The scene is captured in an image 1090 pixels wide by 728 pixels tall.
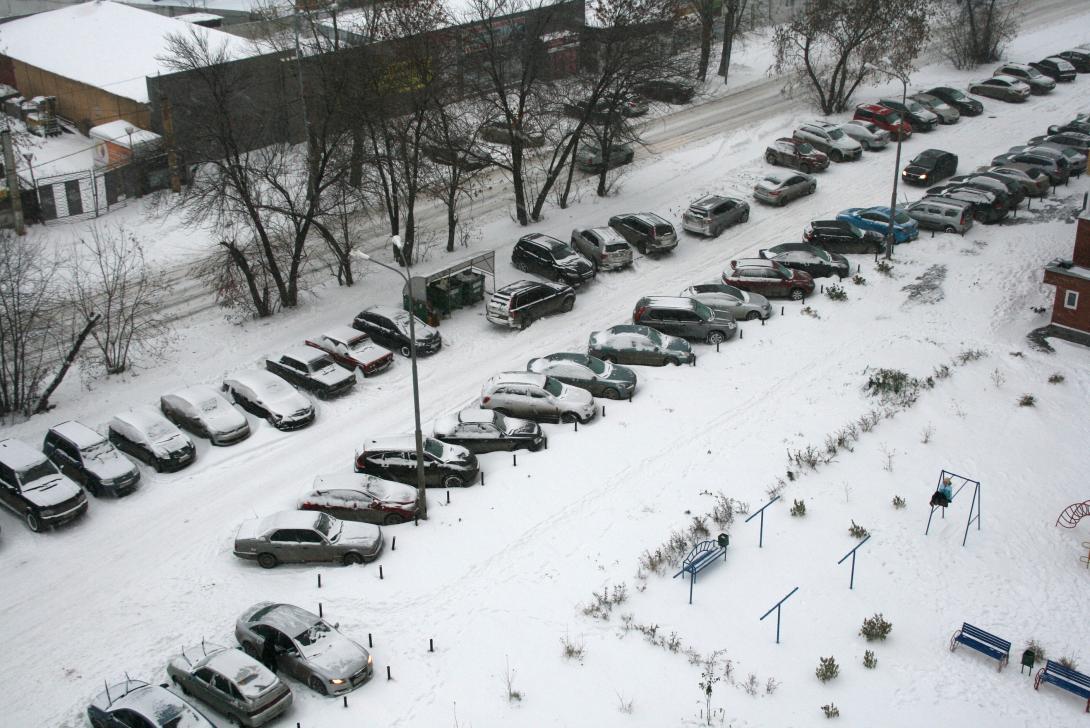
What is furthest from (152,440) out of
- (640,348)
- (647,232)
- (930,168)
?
(930,168)

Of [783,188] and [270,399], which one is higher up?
[783,188]

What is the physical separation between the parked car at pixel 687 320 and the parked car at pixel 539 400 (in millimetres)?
4943

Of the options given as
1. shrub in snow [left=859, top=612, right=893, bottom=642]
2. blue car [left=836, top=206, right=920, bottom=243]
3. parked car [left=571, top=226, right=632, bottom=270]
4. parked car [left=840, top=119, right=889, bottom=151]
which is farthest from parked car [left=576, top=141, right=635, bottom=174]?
shrub in snow [left=859, top=612, right=893, bottom=642]

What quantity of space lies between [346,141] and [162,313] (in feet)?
28.4

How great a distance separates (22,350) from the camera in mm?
28062

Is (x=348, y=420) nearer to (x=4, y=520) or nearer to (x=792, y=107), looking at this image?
(x=4, y=520)

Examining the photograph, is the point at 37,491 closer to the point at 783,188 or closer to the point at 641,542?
the point at 641,542

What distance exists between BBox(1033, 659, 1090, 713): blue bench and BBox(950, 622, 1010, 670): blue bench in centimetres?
65

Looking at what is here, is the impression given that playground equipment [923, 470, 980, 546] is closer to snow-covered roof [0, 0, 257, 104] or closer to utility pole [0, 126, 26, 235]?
utility pole [0, 126, 26, 235]

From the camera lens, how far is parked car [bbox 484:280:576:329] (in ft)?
106

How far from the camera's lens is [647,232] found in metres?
37.2

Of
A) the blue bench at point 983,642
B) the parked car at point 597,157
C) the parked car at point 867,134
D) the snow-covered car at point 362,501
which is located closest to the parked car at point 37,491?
the snow-covered car at point 362,501

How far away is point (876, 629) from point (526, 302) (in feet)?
55.6

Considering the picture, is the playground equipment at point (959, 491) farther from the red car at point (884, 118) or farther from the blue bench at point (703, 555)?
the red car at point (884, 118)
